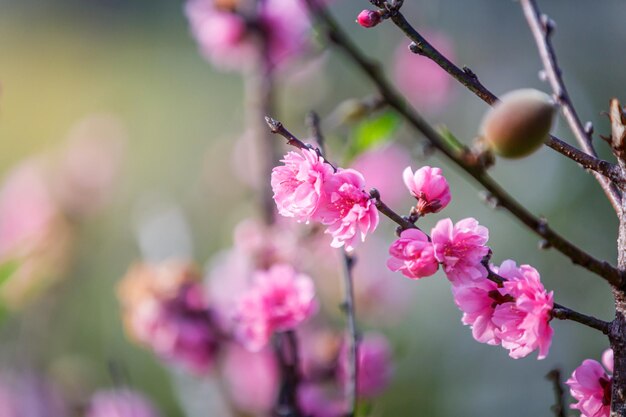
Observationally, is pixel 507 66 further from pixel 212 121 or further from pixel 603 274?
pixel 603 274

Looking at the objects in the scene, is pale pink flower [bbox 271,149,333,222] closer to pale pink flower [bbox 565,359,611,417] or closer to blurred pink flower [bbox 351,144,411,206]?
pale pink flower [bbox 565,359,611,417]

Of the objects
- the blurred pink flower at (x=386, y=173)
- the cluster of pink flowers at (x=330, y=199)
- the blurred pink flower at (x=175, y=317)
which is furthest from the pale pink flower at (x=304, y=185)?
the blurred pink flower at (x=386, y=173)

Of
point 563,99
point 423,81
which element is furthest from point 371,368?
point 423,81

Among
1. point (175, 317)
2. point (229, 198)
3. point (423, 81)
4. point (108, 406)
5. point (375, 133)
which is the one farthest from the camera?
point (229, 198)

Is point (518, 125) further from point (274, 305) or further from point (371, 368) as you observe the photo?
point (371, 368)

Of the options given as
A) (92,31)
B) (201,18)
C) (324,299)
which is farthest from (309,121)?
(92,31)

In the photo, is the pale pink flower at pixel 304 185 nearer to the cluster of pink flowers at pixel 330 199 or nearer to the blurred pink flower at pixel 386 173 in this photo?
the cluster of pink flowers at pixel 330 199
